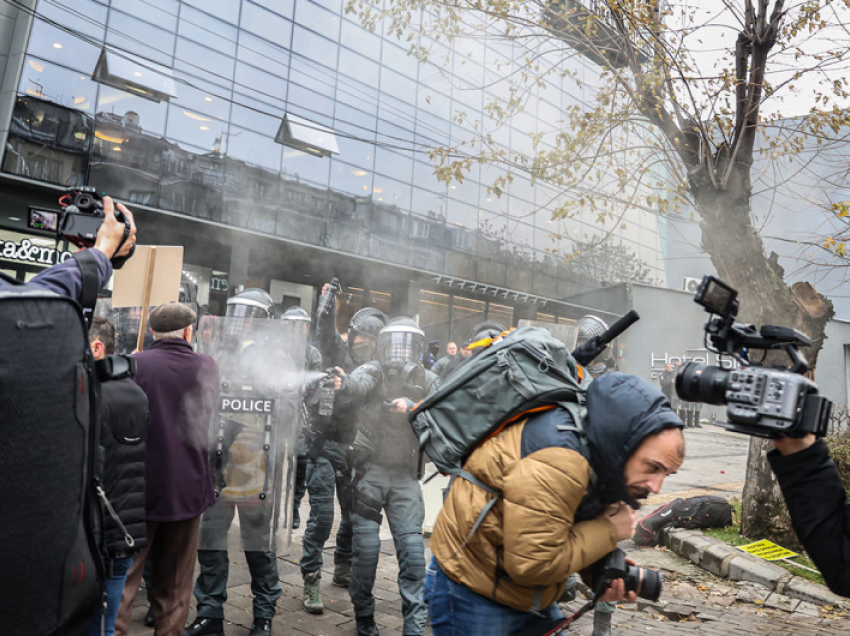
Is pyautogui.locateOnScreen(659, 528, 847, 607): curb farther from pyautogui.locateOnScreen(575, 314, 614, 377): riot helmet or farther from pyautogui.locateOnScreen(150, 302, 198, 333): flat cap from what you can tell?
pyautogui.locateOnScreen(150, 302, 198, 333): flat cap

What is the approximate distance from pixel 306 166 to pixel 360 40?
449cm

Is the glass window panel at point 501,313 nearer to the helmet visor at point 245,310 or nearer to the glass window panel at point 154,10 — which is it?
the glass window panel at point 154,10

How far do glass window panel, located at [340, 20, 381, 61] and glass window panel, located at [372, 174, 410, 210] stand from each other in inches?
141

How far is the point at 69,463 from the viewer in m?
Result: 1.31

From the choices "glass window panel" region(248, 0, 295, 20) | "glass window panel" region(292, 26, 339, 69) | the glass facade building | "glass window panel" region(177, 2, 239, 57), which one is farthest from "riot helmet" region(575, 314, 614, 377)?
"glass window panel" region(248, 0, 295, 20)

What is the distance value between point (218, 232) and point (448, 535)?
14197 millimetres

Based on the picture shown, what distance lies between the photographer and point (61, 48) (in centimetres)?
1249

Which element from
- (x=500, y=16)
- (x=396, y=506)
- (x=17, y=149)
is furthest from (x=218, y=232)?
(x=396, y=506)

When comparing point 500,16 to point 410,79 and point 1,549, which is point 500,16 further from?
point 410,79

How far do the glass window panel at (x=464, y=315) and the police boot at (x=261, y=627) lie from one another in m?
17.9

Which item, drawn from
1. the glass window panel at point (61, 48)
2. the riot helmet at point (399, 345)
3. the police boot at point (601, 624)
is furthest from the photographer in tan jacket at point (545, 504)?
the glass window panel at point (61, 48)

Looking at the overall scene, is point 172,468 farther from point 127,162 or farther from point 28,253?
point 127,162

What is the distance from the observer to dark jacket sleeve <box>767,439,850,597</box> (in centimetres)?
158

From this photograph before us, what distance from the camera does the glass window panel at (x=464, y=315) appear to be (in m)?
21.4
